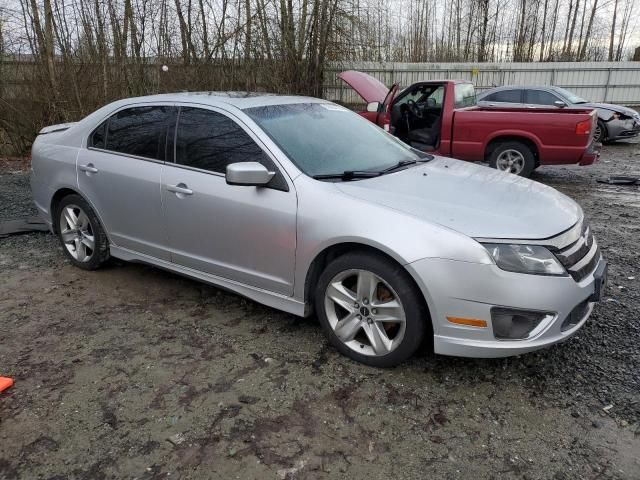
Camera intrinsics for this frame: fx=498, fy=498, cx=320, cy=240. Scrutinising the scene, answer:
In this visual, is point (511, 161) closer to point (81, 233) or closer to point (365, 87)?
point (365, 87)

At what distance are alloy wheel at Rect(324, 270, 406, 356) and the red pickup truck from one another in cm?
521

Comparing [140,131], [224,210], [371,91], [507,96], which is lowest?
[224,210]

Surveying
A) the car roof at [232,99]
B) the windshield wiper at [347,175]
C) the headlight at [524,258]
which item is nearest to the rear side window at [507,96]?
the car roof at [232,99]

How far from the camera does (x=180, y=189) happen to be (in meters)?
3.61

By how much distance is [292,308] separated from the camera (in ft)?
10.8

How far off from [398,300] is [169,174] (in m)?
1.99

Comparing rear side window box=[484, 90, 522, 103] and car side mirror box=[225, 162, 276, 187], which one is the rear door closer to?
car side mirror box=[225, 162, 276, 187]

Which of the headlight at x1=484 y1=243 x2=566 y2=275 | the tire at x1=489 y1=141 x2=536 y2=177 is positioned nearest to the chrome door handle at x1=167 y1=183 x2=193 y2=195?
the headlight at x1=484 y1=243 x2=566 y2=275

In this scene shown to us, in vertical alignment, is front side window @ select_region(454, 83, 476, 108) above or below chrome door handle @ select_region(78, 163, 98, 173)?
above

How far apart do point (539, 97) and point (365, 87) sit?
5477mm

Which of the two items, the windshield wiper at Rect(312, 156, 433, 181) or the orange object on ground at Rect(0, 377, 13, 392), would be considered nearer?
the orange object on ground at Rect(0, 377, 13, 392)

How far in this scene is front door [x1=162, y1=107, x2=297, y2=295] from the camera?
3205mm

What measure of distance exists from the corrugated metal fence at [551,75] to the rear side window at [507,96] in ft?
25.0

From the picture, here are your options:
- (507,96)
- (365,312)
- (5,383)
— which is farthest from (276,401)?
(507,96)
